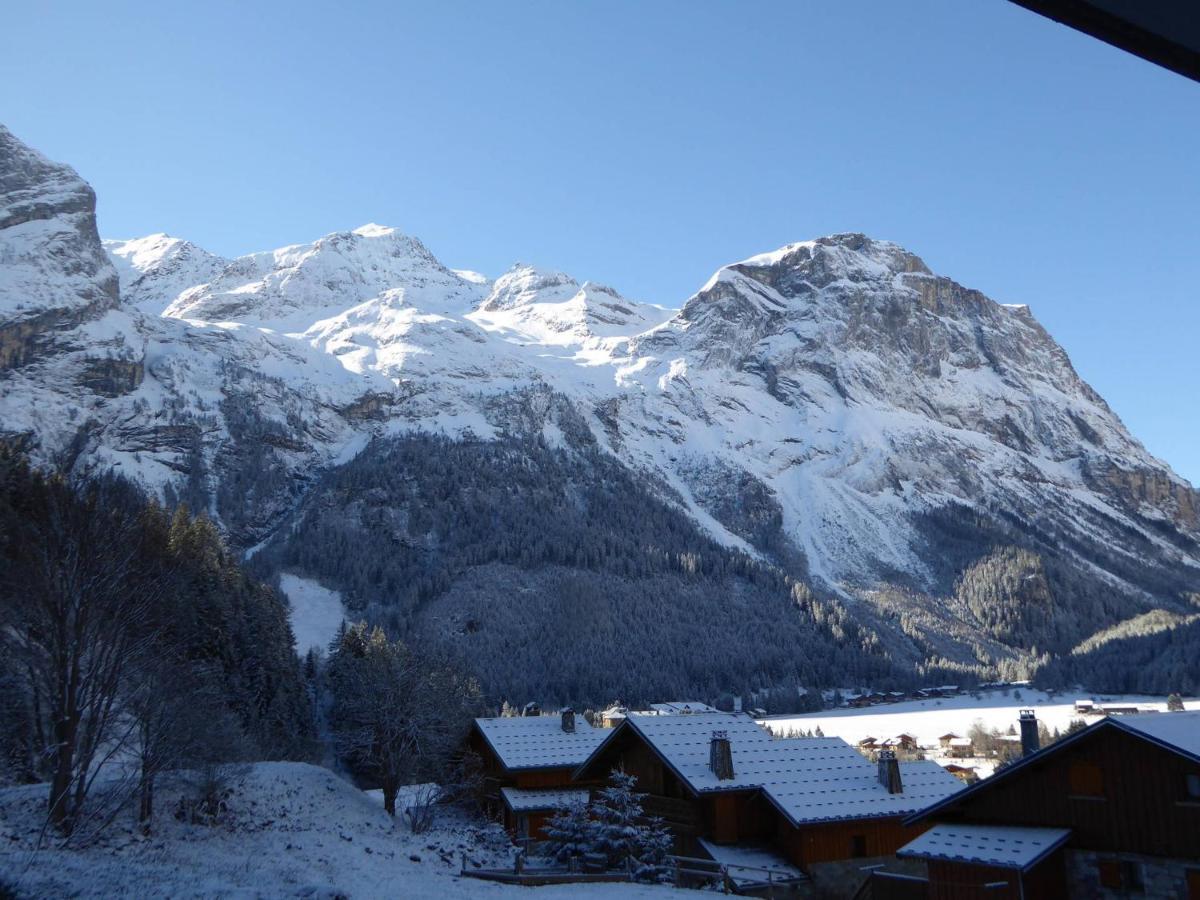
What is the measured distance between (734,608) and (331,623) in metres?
63.8

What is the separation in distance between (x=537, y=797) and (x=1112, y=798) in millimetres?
27056

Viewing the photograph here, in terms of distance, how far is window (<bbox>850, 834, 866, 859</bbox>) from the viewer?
28328 mm

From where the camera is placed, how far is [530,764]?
42000 mm

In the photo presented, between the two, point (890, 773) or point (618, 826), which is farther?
point (890, 773)

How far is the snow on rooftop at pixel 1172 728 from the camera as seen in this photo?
1772cm

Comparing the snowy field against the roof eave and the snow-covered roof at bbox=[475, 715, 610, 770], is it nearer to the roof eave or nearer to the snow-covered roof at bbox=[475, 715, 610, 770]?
the snow-covered roof at bbox=[475, 715, 610, 770]

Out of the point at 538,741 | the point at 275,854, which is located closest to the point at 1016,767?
the point at 275,854

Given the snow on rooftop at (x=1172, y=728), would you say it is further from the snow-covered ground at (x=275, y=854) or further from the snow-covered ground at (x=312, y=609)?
the snow-covered ground at (x=312, y=609)

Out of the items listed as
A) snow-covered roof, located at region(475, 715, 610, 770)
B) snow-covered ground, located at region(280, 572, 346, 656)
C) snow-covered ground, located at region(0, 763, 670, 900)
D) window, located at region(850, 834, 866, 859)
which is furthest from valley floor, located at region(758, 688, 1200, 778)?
snow-covered ground, located at region(280, 572, 346, 656)

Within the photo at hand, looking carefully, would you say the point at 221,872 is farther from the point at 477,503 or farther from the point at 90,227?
the point at 90,227

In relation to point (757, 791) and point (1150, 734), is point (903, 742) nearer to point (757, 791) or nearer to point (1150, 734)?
point (757, 791)

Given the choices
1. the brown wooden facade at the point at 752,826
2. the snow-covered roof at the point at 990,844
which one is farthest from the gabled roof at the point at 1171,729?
the brown wooden facade at the point at 752,826

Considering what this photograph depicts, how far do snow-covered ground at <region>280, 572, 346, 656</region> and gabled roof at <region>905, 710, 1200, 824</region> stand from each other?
10660 cm

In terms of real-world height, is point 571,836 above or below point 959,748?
above
